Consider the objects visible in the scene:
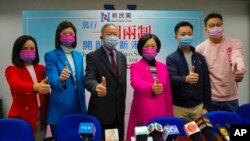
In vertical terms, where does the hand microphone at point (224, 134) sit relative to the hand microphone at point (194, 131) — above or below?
below

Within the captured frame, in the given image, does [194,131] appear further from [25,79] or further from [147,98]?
[25,79]

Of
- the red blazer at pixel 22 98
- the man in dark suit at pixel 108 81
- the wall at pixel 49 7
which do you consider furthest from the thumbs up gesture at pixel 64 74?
the wall at pixel 49 7

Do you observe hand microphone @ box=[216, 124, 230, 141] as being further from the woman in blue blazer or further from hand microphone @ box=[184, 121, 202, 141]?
the woman in blue blazer

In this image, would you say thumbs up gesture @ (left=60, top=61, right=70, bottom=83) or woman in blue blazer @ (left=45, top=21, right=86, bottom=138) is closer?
thumbs up gesture @ (left=60, top=61, right=70, bottom=83)

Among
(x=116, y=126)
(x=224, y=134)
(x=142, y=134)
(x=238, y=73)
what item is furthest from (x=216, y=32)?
(x=142, y=134)

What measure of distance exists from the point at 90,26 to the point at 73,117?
7.11 feet

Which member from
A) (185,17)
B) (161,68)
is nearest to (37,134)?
(161,68)

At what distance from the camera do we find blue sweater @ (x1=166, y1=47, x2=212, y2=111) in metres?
3.58

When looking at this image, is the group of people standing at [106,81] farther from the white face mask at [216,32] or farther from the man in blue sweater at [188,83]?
the white face mask at [216,32]

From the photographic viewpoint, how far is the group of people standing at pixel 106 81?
3.29 m

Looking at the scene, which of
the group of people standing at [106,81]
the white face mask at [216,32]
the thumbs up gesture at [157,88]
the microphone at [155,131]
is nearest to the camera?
the microphone at [155,131]

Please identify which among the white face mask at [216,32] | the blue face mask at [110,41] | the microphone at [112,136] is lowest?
the microphone at [112,136]

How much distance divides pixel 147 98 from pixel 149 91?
12cm

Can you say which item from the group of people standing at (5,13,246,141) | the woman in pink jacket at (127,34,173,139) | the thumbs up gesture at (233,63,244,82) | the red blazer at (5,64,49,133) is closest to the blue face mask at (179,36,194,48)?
the group of people standing at (5,13,246,141)
